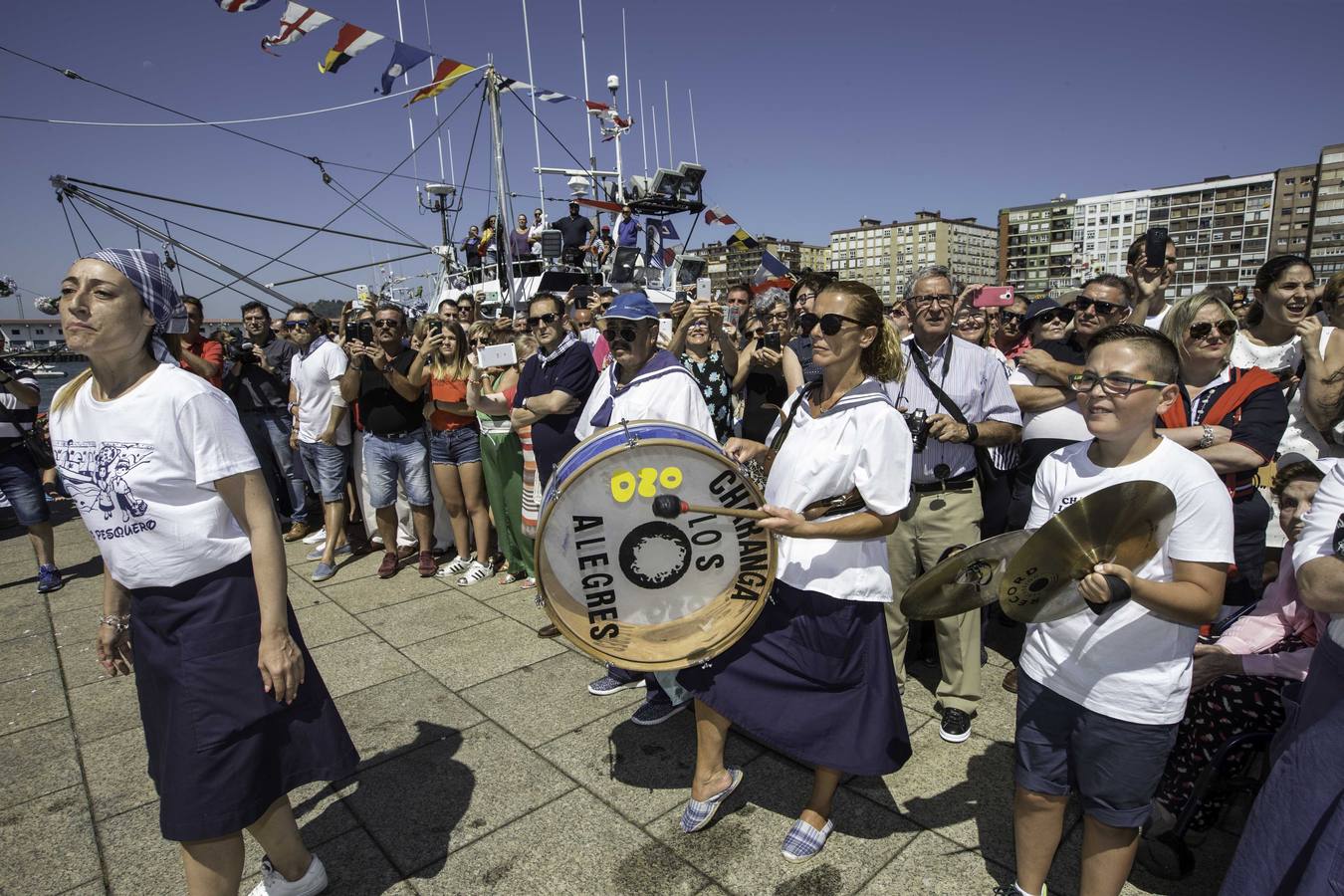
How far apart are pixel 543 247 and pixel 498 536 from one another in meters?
10.3

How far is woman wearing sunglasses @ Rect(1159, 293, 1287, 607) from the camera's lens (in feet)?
9.72

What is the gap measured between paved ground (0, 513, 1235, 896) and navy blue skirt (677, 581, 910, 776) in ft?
1.36

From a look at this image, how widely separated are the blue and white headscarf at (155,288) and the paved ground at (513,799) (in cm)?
203

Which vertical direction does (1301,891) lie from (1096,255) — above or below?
below

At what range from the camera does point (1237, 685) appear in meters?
2.61

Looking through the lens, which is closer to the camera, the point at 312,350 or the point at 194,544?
the point at 194,544

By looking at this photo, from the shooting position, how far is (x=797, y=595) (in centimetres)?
264

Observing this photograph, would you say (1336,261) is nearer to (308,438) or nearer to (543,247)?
(543,247)

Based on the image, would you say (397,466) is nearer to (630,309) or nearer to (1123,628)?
(630,309)

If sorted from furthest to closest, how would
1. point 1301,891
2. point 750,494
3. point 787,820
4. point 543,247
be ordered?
point 543,247 < point 787,820 < point 750,494 < point 1301,891

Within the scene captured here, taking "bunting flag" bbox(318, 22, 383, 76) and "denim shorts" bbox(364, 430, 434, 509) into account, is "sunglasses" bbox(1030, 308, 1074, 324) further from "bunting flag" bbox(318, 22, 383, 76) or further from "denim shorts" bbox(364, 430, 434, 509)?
"bunting flag" bbox(318, 22, 383, 76)

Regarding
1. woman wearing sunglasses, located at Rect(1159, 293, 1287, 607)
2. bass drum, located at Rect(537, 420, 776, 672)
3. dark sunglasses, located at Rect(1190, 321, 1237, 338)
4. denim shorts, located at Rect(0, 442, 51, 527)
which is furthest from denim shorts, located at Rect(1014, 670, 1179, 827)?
denim shorts, located at Rect(0, 442, 51, 527)

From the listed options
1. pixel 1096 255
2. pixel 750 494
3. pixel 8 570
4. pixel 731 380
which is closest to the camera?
Answer: pixel 750 494

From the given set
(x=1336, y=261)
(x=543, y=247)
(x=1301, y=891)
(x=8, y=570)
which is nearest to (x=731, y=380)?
(x=1301, y=891)
